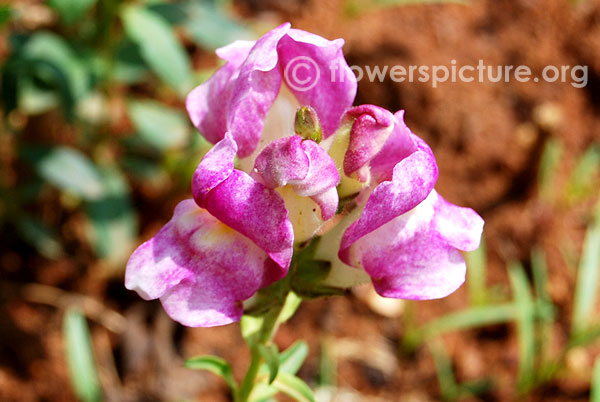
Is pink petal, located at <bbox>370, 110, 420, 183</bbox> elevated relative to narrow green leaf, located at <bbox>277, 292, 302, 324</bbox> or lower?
elevated

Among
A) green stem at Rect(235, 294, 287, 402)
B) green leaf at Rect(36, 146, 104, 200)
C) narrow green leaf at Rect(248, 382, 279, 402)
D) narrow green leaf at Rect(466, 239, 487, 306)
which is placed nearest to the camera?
green stem at Rect(235, 294, 287, 402)

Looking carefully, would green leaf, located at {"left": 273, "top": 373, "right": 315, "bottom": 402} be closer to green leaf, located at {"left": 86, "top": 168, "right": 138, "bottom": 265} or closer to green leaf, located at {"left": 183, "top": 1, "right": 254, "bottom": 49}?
green leaf, located at {"left": 86, "top": 168, "right": 138, "bottom": 265}

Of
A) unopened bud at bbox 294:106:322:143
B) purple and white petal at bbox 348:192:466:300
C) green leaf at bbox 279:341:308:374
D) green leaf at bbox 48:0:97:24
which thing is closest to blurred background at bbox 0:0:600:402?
green leaf at bbox 48:0:97:24

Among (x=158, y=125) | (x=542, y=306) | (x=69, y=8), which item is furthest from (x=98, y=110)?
(x=542, y=306)

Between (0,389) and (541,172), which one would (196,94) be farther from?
(541,172)

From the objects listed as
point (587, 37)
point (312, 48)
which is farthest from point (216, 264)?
point (587, 37)

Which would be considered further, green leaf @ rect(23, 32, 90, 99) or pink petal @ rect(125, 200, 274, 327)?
green leaf @ rect(23, 32, 90, 99)
